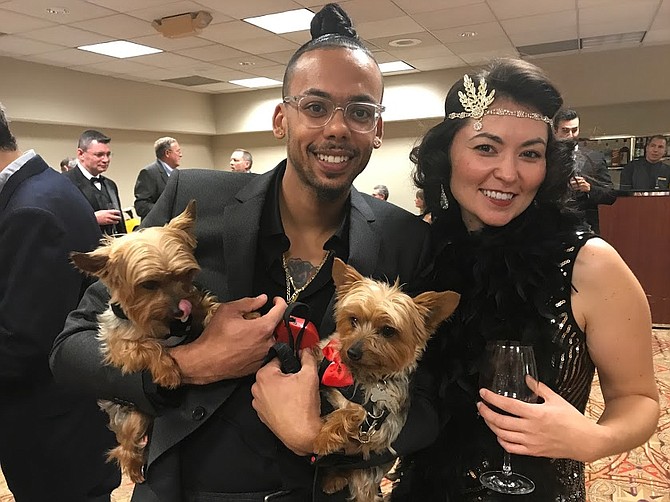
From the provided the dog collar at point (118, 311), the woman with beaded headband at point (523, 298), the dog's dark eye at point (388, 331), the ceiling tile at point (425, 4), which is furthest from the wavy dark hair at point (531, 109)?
the ceiling tile at point (425, 4)

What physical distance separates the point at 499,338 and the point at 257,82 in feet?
37.2

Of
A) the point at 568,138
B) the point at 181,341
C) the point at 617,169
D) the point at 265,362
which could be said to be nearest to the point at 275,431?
the point at 265,362

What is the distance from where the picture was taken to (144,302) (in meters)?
1.51

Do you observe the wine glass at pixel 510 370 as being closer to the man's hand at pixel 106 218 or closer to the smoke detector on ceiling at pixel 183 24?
the man's hand at pixel 106 218

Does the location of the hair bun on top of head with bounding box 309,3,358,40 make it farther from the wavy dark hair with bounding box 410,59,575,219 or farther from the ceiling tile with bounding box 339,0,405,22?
the ceiling tile with bounding box 339,0,405,22

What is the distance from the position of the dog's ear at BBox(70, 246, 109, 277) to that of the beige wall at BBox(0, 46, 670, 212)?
709 cm

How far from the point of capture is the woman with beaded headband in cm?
162

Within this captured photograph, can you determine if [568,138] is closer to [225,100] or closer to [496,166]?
[496,166]

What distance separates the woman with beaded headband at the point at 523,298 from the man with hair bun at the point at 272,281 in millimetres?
178

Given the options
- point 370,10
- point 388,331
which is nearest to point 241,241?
point 388,331

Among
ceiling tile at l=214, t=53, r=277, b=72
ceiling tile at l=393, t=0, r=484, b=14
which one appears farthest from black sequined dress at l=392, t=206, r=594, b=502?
ceiling tile at l=214, t=53, r=277, b=72

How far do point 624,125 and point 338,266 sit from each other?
34.3 ft

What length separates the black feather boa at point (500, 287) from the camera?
1.67 m

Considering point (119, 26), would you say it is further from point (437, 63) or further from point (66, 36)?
point (437, 63)
